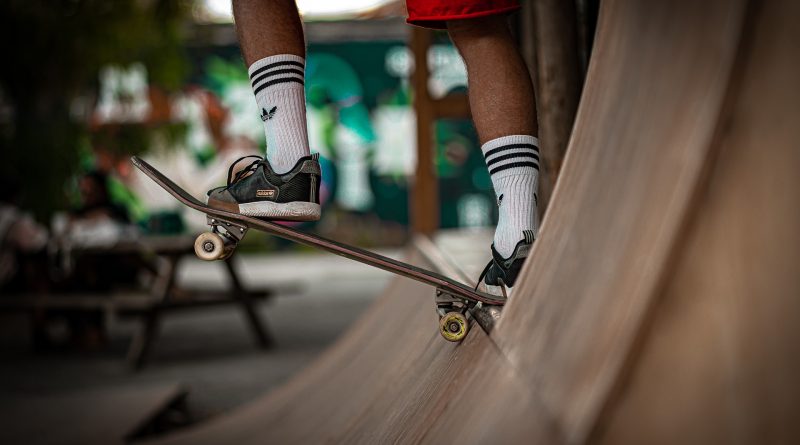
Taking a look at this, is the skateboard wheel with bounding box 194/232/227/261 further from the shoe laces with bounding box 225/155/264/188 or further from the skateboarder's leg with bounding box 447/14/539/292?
the skateboarder's leg with bounding box 447/14/539/292

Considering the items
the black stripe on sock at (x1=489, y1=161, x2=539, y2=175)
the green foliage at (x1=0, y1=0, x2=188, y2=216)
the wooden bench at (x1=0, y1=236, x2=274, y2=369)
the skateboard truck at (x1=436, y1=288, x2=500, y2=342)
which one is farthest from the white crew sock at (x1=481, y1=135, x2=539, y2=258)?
the green foliage at (x1=0, y1=0, x2=188, y2=216)

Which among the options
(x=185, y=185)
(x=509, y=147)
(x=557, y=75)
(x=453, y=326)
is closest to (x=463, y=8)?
(x=509, y=147)

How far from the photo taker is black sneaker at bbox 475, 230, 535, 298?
1.80m

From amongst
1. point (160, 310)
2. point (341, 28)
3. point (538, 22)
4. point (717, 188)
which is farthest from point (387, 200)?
point (717, 188)

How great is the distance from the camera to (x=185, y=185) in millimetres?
17109

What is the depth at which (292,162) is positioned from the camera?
1.99 metres

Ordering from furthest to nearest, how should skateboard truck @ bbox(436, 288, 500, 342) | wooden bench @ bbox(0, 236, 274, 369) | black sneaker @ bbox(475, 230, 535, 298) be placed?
wooden bench @ bbox(0, 236, 274, 369) < black sneaker @ bbox(475, 230, 535, 298) < skateboard truck @ bbox(436, 288, 500, 342)

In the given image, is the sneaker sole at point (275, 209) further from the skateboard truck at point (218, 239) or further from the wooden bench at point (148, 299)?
the wooden bench at point (148, 299)

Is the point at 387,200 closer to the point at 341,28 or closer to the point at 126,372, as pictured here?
the point at 341,28

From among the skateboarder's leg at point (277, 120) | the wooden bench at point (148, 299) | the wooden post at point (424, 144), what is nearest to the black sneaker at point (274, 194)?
the skateboarder's leg at point (277, 120)

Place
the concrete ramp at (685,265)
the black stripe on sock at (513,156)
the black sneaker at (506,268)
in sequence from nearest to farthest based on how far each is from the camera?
the concrete ramp at (685,265)
the black sneaker at (506,268)
the black stripe on sock at (513,156)

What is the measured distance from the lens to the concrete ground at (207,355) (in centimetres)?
550

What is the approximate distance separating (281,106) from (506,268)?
566mm

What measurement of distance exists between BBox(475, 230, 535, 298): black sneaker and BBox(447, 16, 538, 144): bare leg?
23 centimetres
